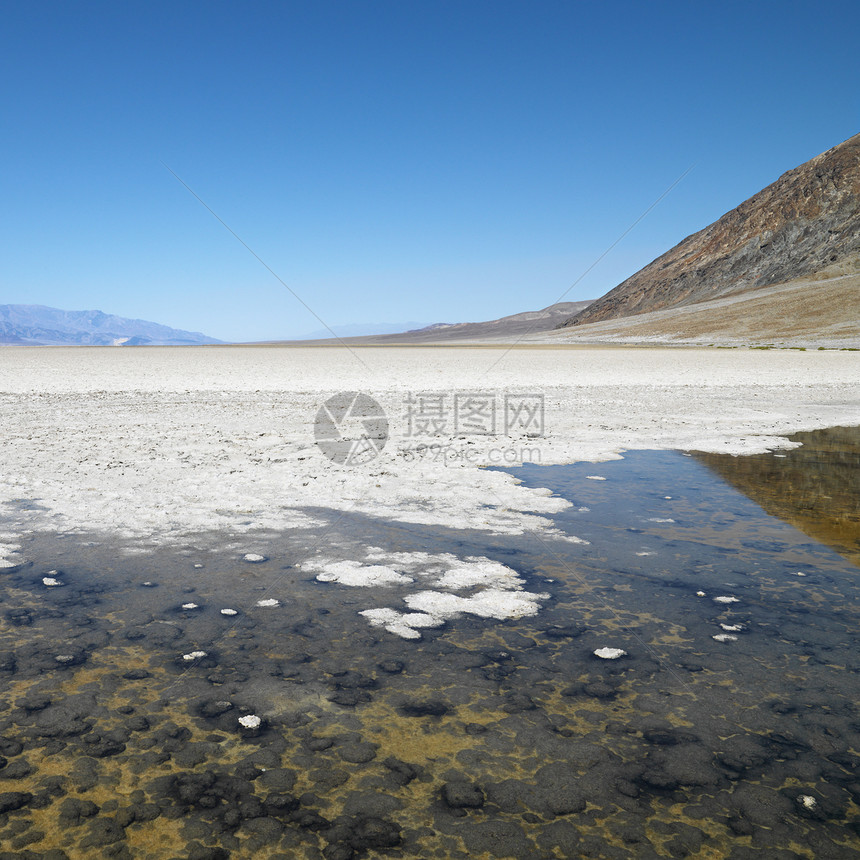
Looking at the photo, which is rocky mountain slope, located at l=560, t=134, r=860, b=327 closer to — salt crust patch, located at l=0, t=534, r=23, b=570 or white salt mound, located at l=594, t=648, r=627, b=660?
white salt mound, located at l=594, t=648, r=627, b=660

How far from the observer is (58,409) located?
1483 cm

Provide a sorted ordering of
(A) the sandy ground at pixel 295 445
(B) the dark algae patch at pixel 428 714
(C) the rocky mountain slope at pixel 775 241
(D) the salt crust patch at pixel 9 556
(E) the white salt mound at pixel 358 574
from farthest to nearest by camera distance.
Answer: (C) the rocky mountain slope at pixel 775 241 → (A) the sandy ground at pixel 295 445 → (D) the salt crust patch at pixel 9 556 → (E) the white salt mound at pixel 358 574 → (B) the dark algae patch at pixel 428 714

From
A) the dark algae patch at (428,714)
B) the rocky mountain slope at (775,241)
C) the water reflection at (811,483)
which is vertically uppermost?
the rocky mountain slope at (775,241)

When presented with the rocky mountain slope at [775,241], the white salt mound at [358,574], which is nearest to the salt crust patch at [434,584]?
the white salt mound at [358,574]

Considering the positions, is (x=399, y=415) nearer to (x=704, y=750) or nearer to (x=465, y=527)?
(x=465, y=527)

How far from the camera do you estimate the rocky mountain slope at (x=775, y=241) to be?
107438mm

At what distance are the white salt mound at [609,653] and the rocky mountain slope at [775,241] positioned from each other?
386 feet

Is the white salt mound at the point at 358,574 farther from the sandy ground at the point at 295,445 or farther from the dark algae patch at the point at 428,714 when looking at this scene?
the sandy ground at the point at 295,445

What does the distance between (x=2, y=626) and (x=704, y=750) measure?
3.90m

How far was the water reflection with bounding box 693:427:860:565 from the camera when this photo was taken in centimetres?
607

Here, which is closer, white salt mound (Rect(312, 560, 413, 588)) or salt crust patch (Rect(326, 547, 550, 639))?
salt crust patch (Rect(326, 547, 550, 639))

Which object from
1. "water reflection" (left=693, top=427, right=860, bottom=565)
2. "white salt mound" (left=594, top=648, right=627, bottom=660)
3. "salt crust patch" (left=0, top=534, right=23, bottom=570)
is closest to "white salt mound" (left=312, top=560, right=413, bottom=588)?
"white salt mound" (left=594, top=648, right=627, bottom=660)

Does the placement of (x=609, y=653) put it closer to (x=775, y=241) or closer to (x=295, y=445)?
(x=295, y=445)

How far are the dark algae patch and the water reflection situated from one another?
80 centimetres
